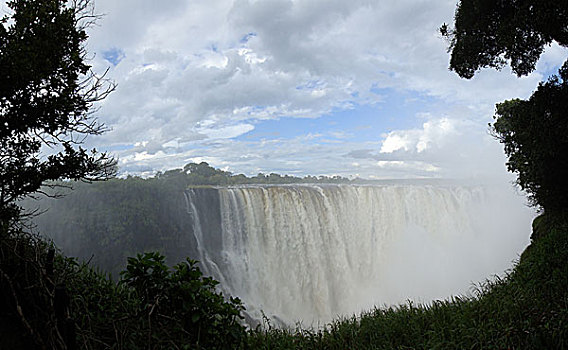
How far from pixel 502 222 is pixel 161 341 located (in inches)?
866

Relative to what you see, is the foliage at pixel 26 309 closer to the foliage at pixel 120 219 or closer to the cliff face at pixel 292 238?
the foliage at pixel 120 219

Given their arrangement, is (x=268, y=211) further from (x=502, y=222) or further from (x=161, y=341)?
(x=502, y=222)

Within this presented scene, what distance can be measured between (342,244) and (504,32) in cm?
1113

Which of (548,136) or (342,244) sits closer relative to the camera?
(548,136)

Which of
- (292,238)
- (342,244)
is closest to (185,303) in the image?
(292,238)

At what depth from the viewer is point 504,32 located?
560 cm

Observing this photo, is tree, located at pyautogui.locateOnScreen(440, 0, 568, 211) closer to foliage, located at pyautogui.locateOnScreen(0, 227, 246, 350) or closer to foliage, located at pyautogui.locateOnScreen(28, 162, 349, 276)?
foliage, located at pyautogui.locateOnScreen(0, 227, 246, 350)

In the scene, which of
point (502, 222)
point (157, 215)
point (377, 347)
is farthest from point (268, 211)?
point (502, 222)

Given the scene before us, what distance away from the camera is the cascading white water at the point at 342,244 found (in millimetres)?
13859

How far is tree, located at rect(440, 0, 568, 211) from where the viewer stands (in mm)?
5281

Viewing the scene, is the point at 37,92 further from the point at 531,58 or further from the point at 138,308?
the point at 531,58

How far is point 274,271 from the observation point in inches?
559

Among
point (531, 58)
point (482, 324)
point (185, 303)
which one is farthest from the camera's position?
point (531, 58)

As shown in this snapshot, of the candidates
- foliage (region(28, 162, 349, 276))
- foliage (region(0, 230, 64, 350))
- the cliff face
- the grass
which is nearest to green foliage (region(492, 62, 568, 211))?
the grass
